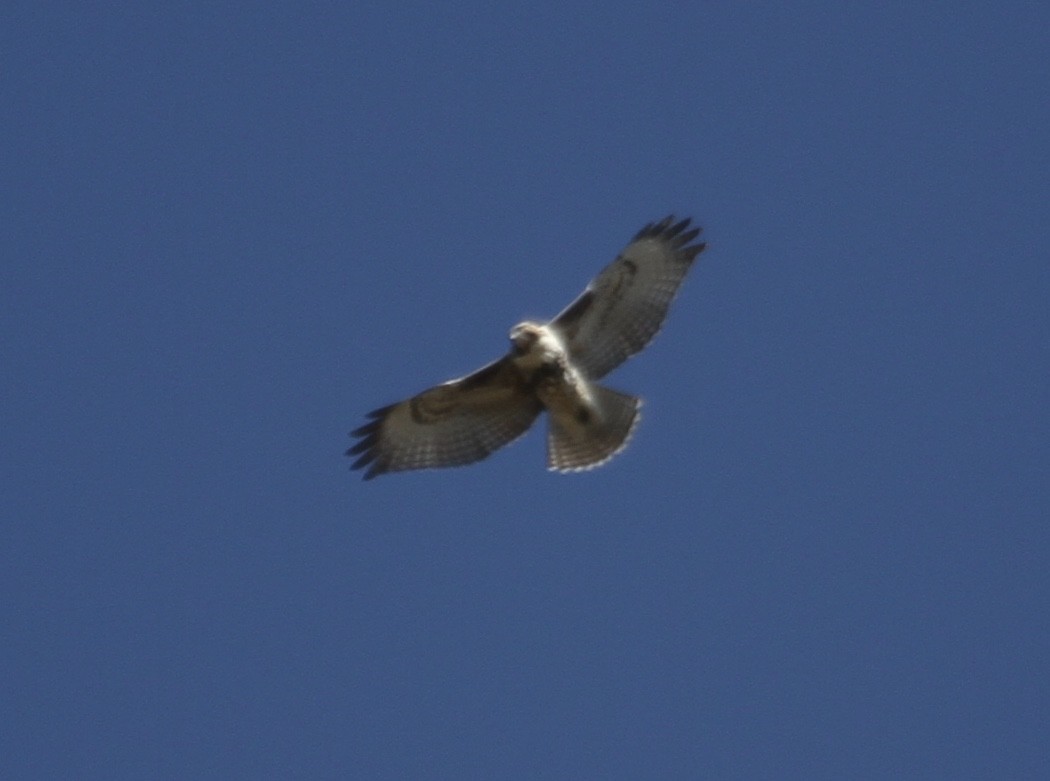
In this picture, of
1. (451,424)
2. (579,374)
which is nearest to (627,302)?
(579,374)

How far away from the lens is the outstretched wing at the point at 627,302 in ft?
50.6

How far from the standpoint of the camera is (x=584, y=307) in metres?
15.4

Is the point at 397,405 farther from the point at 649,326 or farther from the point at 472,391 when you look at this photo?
the point at 649,326

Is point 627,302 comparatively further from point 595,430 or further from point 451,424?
point 451,424

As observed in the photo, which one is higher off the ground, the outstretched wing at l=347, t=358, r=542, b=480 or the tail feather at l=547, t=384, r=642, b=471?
the outstretched wing at l=347, t=358, r=542, b=480

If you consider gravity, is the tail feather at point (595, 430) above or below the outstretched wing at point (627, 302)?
below

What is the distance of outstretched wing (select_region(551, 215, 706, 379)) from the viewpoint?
608 inches

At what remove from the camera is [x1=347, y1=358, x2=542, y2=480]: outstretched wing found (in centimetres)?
1556

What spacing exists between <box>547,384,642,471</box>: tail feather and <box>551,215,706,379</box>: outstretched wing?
0.21 metres

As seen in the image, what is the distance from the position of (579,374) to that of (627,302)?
21.0 inches

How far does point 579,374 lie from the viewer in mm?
15445

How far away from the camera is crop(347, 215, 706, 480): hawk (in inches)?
604

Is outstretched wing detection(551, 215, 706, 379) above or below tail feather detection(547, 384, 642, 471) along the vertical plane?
above

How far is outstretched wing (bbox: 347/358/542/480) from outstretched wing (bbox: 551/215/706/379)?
45 cm
